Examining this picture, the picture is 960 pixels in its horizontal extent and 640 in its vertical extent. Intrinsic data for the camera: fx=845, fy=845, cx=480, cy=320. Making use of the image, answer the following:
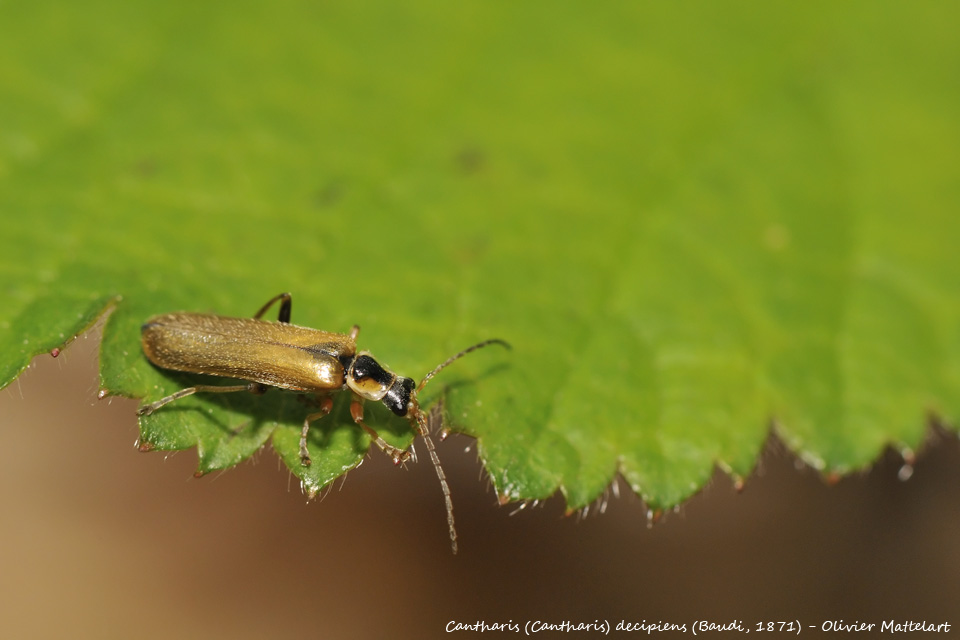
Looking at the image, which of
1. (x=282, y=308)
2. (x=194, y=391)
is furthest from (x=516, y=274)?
(x=194, y=391)

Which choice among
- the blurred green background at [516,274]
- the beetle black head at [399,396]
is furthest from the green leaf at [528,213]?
the beetle black head at [399,396]

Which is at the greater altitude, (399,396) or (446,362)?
(446,362)

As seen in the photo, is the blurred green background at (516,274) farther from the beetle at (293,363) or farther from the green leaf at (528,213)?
the beetle at (293,363)

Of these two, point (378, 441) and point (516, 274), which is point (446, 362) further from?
point (516, 274)

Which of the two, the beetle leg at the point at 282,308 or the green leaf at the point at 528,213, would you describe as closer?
the green leaf at the point at 528,213

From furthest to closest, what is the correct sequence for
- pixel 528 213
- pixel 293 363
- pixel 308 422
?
pixel 528 213
pixel 293 363
pixel 308 422

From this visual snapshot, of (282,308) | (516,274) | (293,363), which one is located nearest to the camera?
(293,363)
